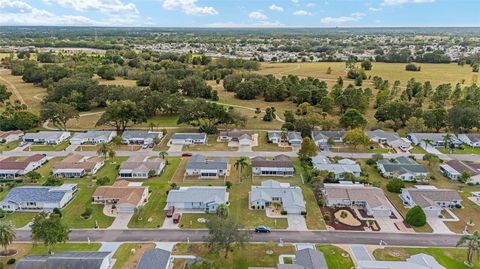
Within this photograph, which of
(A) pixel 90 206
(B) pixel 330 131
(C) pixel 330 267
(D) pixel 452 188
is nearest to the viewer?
(C) pixel 330 267

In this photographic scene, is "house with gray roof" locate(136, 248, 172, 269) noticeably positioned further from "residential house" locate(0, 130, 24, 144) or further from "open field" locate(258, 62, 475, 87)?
"open field" locate(258, 62, 475, 87)

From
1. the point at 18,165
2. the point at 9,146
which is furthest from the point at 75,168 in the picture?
the point at 9,146

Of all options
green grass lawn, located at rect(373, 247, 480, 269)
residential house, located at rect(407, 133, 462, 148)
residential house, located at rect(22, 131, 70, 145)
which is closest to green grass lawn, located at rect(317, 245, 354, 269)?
green grass lawn, located at rect(373, 247, 480, 269)

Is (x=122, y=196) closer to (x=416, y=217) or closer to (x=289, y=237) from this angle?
(x=289, y=237)

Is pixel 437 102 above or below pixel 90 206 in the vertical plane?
above

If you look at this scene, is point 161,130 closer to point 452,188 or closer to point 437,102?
point 452,188

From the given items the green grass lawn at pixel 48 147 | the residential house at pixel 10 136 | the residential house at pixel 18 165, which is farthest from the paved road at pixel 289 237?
the residential house at pixel 10 136

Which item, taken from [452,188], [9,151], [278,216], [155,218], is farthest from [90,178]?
[452,188]

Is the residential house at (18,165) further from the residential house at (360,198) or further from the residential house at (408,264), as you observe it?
the residential house at (408,264)
